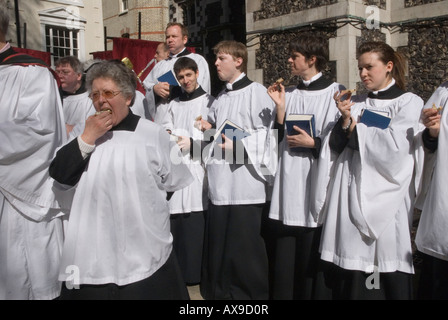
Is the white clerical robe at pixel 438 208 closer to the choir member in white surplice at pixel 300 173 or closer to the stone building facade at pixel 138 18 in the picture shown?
the choir member in white surplice at pixel 300 173

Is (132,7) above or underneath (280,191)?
above

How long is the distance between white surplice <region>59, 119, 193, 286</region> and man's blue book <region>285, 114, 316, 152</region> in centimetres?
131

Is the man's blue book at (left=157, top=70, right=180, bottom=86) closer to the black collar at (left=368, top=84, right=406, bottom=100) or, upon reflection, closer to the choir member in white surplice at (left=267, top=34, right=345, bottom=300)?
the choir member in white surplice at (left=267, top=34, right=345, bottom=300)

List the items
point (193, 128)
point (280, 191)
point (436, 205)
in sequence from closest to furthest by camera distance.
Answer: point (436, 205) < point (280, 191) < point (193, 128)

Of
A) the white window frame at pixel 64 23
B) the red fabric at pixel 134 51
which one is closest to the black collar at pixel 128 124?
the red fabric at pixel 134 51

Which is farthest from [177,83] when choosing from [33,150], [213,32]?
[213,32]

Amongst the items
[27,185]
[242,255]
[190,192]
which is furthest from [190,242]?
[27,185]

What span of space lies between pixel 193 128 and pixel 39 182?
1.85 m

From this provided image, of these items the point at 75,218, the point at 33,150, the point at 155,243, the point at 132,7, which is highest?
the point at 132,7

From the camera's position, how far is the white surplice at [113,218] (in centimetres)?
242

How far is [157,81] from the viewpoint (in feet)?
17.4

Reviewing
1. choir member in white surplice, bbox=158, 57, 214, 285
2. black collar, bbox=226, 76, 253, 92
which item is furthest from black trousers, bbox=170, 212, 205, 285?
black collar, bbox=226, 76, 253, 92

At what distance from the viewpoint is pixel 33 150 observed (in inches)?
113

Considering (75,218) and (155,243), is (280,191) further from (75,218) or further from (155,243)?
(75,218)
